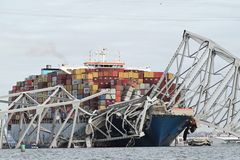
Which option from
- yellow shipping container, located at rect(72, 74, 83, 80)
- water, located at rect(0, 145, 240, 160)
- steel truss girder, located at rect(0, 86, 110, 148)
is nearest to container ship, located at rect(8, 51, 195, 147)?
yellow shipping container, located at rect(72, 74, 83, 80)

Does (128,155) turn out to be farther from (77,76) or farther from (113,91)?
(77,76)

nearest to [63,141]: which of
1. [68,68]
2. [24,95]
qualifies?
[24,95]

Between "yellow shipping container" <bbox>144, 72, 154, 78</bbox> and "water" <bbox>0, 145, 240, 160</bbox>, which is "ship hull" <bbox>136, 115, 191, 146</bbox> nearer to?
"water" <bbox>0, 145, 240, 160</bbox>

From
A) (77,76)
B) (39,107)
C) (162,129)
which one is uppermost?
(77,76)

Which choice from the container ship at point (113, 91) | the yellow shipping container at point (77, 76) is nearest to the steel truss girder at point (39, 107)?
the container ship at point (113, 91)

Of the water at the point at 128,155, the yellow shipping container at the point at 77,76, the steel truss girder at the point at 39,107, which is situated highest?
the yellow shipping container at the point at 77,76

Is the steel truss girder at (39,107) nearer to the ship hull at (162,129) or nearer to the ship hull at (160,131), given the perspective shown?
the ship hull at (160,131)

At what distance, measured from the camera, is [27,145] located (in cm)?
12912

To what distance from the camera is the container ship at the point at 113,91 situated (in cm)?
12081

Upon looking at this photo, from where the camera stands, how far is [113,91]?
13912 centimetres

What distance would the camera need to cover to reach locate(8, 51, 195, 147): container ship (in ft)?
396

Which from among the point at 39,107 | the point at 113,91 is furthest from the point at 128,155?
the point at 113,91

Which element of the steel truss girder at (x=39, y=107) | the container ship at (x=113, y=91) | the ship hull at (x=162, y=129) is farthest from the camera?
the container ship at (x=113, y=91)

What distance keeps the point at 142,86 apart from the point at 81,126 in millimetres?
17258
